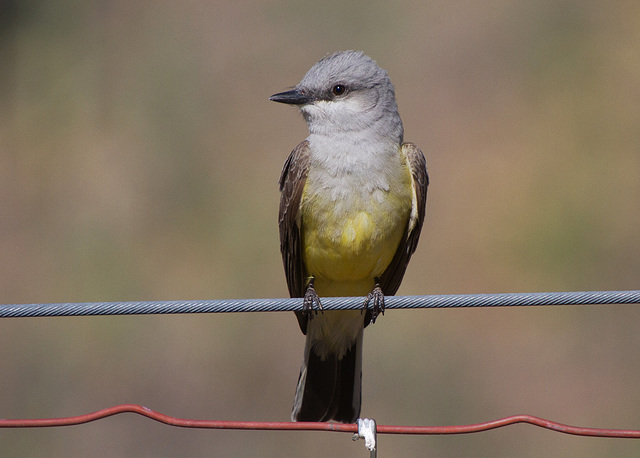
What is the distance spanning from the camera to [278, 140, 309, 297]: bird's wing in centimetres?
426

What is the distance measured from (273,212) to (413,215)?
14.1 feet

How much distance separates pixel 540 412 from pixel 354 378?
12.3 ft

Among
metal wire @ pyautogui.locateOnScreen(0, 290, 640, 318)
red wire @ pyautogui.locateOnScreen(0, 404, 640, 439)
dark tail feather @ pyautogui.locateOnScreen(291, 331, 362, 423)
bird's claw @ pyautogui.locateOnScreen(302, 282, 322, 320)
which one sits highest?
metal wire @ pyautogui.locateOnScreen(0, 290, 640, 318)

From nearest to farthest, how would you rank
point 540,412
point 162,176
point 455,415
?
point 455,415
point 540,412
point 162,176

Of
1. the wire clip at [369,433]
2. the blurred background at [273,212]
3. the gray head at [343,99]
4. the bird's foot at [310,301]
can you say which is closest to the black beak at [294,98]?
the gray head at [343,99]

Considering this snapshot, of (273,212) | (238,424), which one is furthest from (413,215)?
(273,212)

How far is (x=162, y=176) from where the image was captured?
9.05 m

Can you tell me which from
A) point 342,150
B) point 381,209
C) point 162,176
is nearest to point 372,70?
point 342,150

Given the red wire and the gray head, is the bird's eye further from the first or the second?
the red wire

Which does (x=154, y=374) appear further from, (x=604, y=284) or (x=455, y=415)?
(x=604, y=284)

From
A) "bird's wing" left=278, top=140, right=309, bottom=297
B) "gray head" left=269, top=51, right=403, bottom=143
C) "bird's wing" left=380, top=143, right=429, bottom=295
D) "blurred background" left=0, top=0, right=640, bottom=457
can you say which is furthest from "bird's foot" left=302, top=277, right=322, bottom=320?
"blurred background" left=0, top=0, right=640, bottom=457

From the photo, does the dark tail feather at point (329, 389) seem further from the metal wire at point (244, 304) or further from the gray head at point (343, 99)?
the metal wire at point (244, 304)

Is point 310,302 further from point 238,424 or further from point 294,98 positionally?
point 238,424

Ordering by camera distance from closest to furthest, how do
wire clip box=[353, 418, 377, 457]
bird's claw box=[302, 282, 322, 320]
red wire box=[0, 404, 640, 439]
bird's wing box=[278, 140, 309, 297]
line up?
red wire box=[0, 404, 640, 439] → wire clip box=[353, 418, 377, 457] → bird's claw box=[302, 282, 322, 320] → bird's wing box=[278, 140, 309, 297]
